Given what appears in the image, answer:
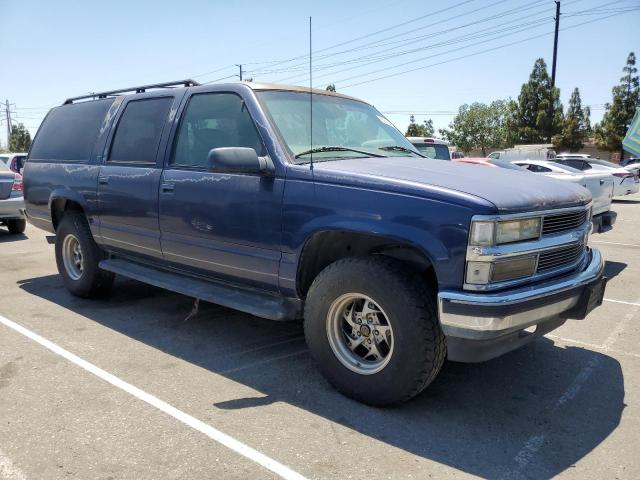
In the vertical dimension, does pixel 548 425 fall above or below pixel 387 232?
below

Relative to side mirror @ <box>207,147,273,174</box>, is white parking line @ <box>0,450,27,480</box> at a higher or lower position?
lower

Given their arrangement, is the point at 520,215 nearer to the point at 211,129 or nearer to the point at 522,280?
the point at 522,280

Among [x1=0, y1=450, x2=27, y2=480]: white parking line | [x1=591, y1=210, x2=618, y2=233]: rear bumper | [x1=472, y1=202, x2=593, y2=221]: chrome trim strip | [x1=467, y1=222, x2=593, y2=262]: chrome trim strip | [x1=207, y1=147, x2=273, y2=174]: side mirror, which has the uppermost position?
[x1=207, y1=147, x2=273, y2=174]: side mirror

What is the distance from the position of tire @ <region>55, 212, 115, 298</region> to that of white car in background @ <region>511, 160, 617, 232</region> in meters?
4.48

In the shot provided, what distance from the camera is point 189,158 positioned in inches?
170

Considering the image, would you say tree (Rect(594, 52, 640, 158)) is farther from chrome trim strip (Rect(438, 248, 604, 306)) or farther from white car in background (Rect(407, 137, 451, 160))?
chrome trim strip (Rect(438, 248, 604, 306))

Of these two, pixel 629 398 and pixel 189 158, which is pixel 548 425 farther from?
pixel 189 158

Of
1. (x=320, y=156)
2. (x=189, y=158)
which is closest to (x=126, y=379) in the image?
(x=189, y=158)

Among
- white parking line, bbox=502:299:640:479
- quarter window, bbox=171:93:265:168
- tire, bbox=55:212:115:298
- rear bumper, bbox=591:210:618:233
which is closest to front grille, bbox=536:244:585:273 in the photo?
white parking line, bbox=502:299:640:479

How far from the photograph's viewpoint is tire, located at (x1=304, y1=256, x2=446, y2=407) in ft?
9.88

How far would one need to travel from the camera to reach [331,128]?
13.7 feet

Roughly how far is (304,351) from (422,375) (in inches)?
55.8

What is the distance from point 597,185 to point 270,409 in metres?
7.70

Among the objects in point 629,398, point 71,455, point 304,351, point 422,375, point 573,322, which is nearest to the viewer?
point 71,455
